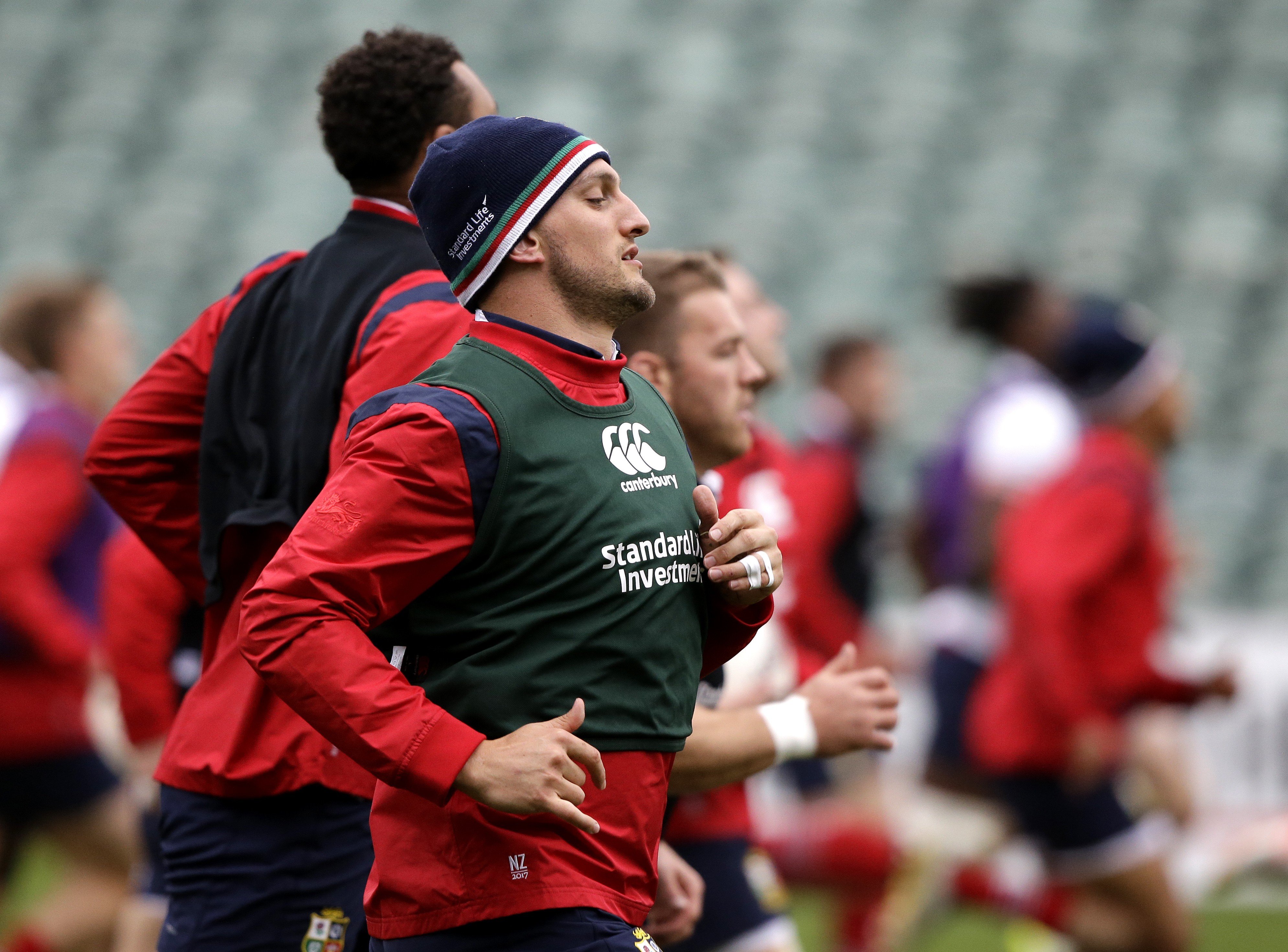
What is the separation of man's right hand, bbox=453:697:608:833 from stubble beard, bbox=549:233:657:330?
699 mm

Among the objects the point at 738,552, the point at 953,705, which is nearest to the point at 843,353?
the point at 953,705

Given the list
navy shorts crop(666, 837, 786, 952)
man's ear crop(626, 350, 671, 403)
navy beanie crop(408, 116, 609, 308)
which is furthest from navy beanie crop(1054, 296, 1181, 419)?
navy beanie crop(408, 116, 609, 308)

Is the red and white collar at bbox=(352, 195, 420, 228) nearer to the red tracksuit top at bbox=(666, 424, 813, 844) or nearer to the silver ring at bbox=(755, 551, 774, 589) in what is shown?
the red tracksuit top at bbox=(666, 424, 813, 844)

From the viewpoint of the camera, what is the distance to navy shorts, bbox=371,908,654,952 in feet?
7.96

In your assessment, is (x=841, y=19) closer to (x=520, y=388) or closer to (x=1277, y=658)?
(x=1277, y=658)

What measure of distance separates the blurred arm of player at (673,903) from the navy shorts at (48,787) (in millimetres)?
3216

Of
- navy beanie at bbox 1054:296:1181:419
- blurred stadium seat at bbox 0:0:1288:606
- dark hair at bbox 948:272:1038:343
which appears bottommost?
navy beanie at bbox 1054:296:1181:419

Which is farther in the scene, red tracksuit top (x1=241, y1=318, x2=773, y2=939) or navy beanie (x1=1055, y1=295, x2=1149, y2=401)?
navy beanie (x1=1055, y1=295, x2=1149, y2=401)

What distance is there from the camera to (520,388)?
251 centimetres

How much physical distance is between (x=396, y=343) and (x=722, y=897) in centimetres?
207

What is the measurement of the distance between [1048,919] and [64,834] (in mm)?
3635

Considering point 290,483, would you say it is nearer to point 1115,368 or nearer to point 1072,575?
point 1072,575

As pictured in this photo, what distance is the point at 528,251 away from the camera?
2635 mm

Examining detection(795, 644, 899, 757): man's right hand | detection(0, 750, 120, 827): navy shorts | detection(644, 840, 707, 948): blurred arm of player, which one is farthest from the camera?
detection(0, 750, 120, 827): navy shorts
